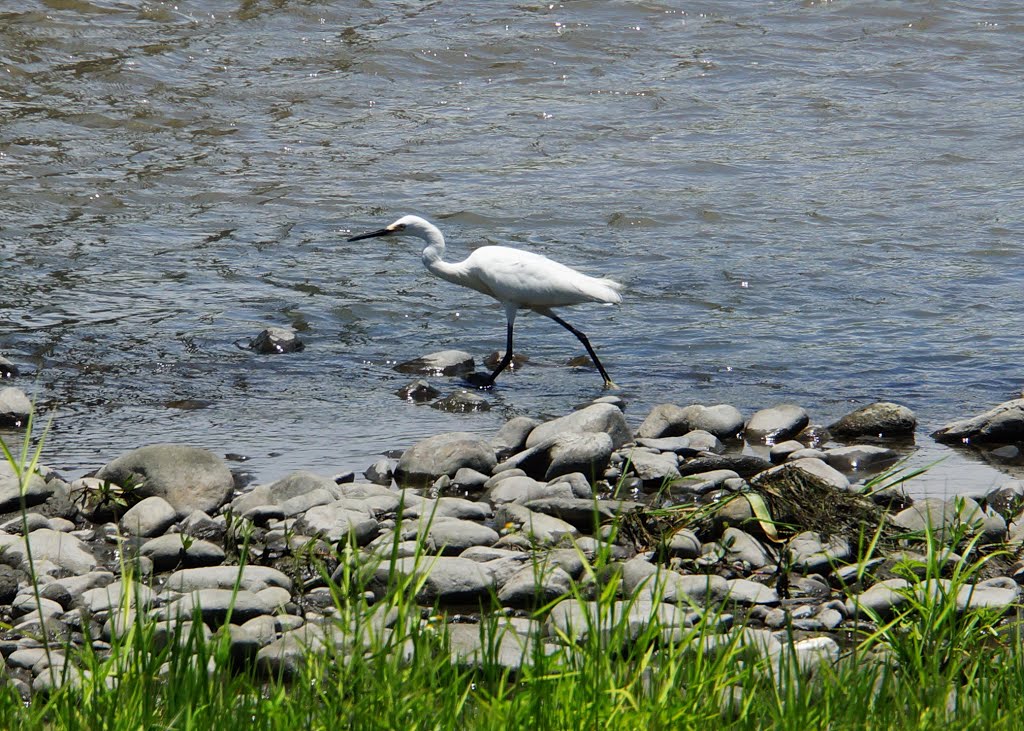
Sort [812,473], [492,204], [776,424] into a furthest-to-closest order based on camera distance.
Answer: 1. [492,204]
2. [776,424]
3. [812,473]

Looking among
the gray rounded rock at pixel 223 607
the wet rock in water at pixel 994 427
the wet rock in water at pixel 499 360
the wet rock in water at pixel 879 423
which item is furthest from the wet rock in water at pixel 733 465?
the wet rock in water at pixel 499 360

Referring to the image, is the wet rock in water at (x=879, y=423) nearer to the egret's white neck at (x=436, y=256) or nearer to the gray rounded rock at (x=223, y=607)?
the egret's white neck at (x=436, y=256)

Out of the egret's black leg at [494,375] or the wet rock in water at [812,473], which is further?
the egret's black leg at [494,375]

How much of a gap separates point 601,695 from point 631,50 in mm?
13847

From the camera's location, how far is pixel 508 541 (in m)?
4.44

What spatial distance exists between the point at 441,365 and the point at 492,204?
12.9 ft

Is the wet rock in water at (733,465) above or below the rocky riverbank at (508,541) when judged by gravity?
below

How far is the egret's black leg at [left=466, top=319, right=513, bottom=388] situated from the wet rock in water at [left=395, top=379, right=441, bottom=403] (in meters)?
0.32

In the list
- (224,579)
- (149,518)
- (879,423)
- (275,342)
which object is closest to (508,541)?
(224,579)

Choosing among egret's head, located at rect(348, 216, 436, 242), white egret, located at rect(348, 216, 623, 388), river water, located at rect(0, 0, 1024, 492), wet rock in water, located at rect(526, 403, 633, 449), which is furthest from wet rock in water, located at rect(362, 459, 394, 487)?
egret's head, located at rect(348, 216, 436, 242)

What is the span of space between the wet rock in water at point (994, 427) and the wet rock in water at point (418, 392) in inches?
96.7

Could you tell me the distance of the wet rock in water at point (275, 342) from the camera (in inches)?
304

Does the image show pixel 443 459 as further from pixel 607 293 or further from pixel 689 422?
pixel 607 293

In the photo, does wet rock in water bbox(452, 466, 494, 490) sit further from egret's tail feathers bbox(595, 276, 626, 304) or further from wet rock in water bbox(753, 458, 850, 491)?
egret's tail feathers bbox(595, 276, 626, 304)
